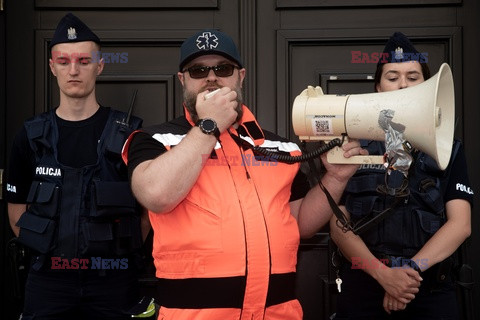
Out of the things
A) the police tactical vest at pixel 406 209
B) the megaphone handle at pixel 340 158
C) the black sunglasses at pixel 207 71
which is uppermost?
the black sunglasses at pixel 207 71

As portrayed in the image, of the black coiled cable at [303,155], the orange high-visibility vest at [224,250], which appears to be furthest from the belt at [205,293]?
the black coiled cable at [303,155]

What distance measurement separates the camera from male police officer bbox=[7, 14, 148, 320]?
9.70 feet

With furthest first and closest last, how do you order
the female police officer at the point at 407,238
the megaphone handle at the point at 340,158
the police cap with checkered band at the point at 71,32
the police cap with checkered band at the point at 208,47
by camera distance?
the police cap with checkered band at the point at 71,32 < the female police officer at the point at 407,238 < the police cap with checkered band at the point at 208,47 < the megaphone handle at the point at 340,158

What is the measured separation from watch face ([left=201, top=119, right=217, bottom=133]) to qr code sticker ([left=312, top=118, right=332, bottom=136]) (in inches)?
18.7

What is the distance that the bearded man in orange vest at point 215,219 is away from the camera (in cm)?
221

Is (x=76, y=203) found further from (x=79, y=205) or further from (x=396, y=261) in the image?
(x=396, y=261)

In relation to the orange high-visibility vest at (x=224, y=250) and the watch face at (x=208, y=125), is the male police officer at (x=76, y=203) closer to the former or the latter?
the orange high-visibility vest at (x=224, y=250)

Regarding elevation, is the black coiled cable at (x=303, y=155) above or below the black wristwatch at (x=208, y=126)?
below

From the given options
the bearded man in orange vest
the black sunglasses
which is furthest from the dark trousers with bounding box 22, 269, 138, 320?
the black sunglasses

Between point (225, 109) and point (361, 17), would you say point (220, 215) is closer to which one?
point (225, 109)

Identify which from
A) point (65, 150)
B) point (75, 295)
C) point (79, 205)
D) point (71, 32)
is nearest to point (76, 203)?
point (79, 205)

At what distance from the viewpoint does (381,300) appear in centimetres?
282

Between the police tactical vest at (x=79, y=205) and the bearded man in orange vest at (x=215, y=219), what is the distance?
629 mm

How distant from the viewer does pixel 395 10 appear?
3619mm
